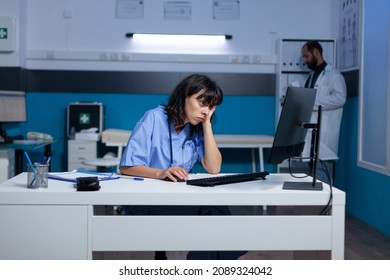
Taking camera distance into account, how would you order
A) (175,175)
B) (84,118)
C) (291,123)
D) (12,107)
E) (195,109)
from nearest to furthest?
(291,123)
(175,175)
(195,109)
(12,107)
(84,118)

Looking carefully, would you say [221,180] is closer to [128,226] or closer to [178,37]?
[128,226]

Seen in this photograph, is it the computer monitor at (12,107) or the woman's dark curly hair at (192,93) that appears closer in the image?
the woman's dark curly hair at (192,93)

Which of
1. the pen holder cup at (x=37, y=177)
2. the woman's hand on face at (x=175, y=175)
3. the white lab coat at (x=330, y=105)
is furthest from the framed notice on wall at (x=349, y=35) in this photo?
the pen holder cup at (x=37, y=177)

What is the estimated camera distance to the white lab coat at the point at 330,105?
14.9 ft

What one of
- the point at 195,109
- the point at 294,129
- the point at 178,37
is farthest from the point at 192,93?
the point at 178,37

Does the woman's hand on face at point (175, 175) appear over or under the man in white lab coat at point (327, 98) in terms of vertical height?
under

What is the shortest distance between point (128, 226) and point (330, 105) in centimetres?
317

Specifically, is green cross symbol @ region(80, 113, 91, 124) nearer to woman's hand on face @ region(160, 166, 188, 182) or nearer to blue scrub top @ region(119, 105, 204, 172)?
blue scrub top @ region(119, 105, 204, 172)

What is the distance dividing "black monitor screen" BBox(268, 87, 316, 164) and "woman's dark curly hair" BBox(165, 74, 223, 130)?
398 millimetres

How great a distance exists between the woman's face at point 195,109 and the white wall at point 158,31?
3.11 meters

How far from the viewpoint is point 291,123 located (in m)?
1.91

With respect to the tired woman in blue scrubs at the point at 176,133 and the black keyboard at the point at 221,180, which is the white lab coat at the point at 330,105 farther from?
the black keyboard at the point at 221,180

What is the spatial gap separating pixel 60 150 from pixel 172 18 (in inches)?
67.8

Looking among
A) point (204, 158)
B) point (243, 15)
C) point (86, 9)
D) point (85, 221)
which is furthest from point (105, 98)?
point (85, 221)
